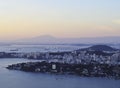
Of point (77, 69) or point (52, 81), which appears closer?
point (52, 81)

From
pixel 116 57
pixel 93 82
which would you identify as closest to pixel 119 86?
pixel 93 82

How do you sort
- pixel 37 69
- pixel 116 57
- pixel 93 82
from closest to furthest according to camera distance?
pixel 93 82
pixel 37 69
pixel 116 57

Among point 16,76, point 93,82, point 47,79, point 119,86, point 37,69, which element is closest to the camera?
point 119,86

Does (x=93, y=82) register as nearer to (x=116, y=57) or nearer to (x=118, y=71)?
(x=118, y=71)

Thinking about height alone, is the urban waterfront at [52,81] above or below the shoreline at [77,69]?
below

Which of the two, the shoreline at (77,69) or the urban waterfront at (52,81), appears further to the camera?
the shoreline at (77,69)

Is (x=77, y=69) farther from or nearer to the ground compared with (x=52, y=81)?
farther from the ground

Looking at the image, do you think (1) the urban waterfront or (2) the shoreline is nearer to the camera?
(1) the urban waterfront

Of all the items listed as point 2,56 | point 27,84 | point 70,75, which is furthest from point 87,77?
point 2,56

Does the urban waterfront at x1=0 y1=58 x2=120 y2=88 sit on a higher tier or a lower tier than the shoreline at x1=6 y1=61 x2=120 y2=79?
lower

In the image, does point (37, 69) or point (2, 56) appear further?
point (2, 56)
